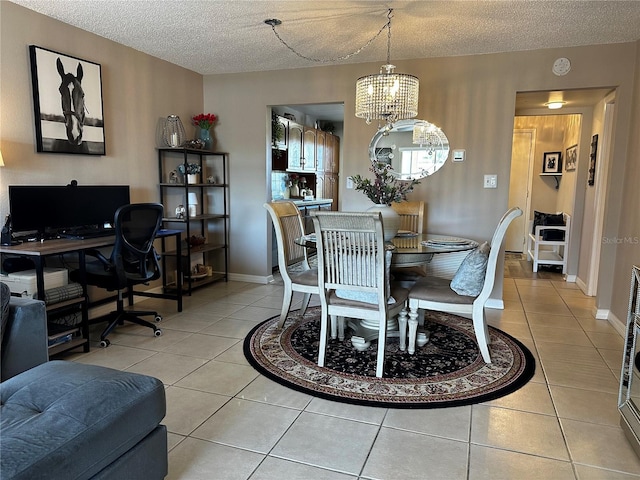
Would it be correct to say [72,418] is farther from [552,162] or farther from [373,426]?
[552,162]

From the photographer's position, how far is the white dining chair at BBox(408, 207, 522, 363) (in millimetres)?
2627

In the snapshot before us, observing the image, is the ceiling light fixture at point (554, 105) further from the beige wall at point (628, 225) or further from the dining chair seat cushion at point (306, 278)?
the dining chair seat cushion at point (306, 278)

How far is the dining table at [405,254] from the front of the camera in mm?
2748

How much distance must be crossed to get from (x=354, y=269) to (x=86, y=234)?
6.83 ft

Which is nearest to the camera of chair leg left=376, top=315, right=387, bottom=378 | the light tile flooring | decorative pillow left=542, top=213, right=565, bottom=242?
the light tile flooring

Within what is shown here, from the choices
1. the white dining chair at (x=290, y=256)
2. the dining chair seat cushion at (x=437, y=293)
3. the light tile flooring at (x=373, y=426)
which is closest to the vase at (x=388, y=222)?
the dining chair seat cushion at (x=437, y=293)

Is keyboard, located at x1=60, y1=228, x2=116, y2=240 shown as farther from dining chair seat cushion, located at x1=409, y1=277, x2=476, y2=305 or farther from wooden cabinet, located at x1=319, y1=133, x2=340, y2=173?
wooden cabinet, located at x1=319, y1=133, x2=340, y2=173

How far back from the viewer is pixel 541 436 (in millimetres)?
2010

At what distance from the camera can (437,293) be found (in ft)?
9.19

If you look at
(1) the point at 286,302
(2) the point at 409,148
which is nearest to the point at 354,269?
(1) the point at 286,302

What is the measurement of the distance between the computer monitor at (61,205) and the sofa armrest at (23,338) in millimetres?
1163

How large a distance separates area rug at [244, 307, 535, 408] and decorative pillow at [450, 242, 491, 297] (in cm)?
49

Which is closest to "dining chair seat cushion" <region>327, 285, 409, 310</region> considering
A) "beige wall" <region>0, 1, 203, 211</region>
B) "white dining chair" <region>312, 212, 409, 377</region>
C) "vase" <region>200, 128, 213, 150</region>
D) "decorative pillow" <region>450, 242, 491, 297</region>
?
"white dining chair" <region>312, 212, 409, 377</region>

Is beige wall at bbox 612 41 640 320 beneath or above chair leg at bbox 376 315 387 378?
above
